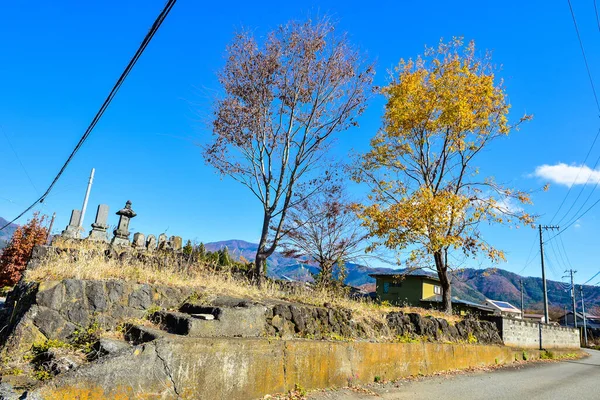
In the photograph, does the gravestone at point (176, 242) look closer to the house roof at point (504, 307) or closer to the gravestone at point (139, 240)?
the gravestone at point (139, 240)

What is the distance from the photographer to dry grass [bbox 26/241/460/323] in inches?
219

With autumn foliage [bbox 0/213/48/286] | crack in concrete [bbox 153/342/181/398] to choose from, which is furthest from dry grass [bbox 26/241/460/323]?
autumn foliage [bbox 0/213/48/286]

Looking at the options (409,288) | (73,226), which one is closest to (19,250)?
(73,226)

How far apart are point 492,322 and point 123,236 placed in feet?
42.9

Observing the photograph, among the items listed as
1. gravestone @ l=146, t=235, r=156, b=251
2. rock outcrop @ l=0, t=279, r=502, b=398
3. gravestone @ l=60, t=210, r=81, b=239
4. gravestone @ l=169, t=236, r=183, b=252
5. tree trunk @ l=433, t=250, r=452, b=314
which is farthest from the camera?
tree trunk @ l=433, t=250, r=452, b=314

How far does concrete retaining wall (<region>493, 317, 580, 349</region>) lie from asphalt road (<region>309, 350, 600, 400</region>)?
279 cm

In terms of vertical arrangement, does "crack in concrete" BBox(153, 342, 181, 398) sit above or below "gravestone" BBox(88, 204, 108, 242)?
below

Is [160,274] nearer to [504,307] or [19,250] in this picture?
[19,250]

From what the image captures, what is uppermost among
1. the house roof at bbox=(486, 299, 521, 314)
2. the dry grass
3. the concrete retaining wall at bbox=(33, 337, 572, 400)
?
the house roof at bbox=(486, 299, 521, 314)

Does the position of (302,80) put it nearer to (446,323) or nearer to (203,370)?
(446,323)

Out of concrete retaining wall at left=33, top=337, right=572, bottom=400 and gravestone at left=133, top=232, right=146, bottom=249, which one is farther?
gravestone at left=133, top=232, right=146, bottom=249

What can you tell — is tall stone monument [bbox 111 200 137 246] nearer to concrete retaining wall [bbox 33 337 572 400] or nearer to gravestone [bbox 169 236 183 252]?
gravestone [bbox 169 236 183 252]

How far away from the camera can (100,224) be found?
11.9 m

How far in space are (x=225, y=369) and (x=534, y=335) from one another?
583 inches
